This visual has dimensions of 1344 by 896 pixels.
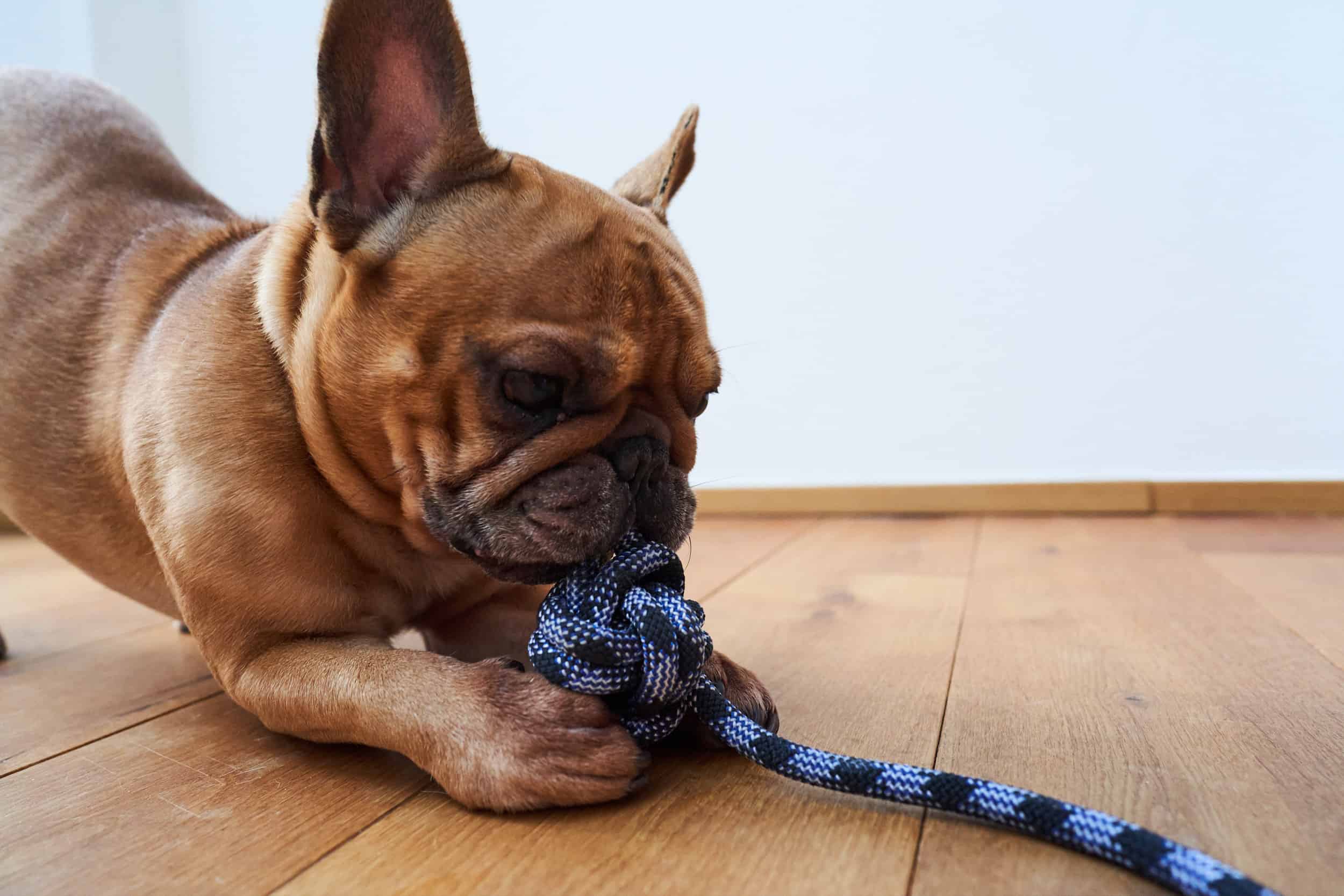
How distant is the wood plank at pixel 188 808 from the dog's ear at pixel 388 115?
0.66 metres

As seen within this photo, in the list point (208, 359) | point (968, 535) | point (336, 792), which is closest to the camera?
point (336, 792)

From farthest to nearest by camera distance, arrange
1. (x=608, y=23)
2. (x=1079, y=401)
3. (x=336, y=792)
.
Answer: (x=608, y=23)
(x=1079, y=401)
(x=336, y=792)

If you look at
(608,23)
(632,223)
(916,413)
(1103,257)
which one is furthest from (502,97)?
(632,223)

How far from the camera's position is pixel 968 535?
120 inches

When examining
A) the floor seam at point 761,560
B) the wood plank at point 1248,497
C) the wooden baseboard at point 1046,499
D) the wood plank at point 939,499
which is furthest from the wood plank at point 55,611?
the wood plank at point 1248,497

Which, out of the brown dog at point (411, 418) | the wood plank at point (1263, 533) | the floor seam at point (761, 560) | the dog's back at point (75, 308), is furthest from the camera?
the wood plank at point (1263, 533)

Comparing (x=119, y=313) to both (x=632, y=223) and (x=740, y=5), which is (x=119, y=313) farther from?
(x=740, y=5)

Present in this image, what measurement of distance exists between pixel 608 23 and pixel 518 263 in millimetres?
2573

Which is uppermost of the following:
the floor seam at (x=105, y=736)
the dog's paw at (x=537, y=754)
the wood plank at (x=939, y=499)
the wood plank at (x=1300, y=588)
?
the dog's paw at (x=537, y=754)

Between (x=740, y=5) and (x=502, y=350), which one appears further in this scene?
(x=740, y=5)

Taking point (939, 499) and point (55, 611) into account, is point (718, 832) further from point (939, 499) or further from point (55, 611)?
point (939, 499)

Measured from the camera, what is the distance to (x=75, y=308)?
1656 millimetres

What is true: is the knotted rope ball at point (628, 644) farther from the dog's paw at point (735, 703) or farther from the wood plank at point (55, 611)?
the wood plank at point (55, 611)

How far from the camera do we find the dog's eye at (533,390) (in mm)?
1205
